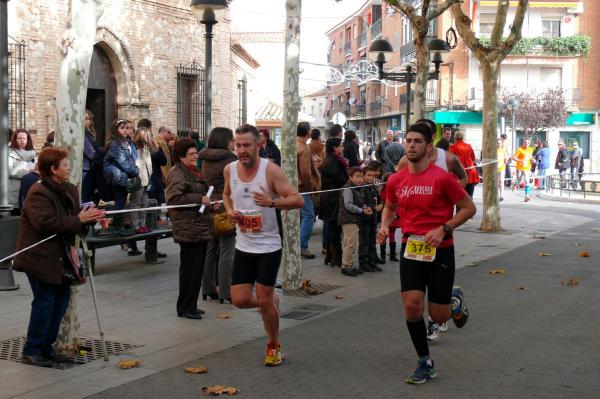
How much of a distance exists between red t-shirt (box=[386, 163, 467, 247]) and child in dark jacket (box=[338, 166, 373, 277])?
502 cm

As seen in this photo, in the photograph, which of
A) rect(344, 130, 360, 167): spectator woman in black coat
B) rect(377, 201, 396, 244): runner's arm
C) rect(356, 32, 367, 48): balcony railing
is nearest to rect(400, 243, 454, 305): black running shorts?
rect(377, 201, 396, 244): runner's arm

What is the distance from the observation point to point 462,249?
15.1 meters

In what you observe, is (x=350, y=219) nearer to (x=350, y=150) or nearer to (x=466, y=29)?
(x=350, y=150)

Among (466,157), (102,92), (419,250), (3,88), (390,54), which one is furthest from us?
(390,54)

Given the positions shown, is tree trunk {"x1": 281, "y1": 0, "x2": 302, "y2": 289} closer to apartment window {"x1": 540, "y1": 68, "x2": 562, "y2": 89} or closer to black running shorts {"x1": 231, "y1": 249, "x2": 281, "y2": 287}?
black running shorts {"x1": 231, "y1": 249, "x2": 281, "y2": 287}

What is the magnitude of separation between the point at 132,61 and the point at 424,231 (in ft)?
48.8

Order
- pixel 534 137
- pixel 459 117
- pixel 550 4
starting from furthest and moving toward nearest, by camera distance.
Result: pixel 459 117, pixel 550 4, pixel 534 137

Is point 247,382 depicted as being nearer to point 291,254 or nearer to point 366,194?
point 291,254

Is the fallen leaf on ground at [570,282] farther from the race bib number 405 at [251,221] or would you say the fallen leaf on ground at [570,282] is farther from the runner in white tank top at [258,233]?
the race bib number 405 at [251,221]

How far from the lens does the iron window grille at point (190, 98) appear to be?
22047 millimetres

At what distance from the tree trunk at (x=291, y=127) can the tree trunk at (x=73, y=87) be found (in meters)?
3.41

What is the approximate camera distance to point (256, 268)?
23.2 ft

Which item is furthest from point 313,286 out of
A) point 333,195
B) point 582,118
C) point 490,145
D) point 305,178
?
point 582,118

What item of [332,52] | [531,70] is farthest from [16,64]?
[332,52]
